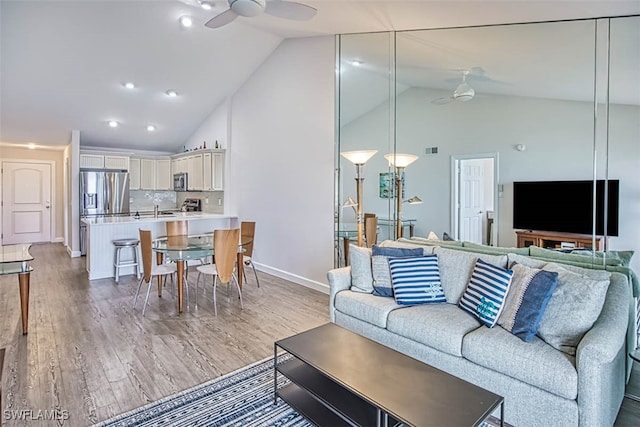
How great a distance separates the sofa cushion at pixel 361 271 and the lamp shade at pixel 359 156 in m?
1.43

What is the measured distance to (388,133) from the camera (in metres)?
4.26

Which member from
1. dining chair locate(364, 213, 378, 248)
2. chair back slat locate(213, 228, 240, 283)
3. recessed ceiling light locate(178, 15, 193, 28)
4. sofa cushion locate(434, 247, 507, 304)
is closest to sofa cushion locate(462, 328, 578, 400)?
sofa cushion locate(434, 247, 507, 304)

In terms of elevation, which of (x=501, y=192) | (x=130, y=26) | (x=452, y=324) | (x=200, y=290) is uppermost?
(x=130, y=26)

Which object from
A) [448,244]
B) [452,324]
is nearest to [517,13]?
[448,244]

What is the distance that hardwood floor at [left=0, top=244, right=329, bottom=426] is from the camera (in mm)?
2256

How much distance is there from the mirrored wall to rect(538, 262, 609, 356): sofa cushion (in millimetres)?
1200

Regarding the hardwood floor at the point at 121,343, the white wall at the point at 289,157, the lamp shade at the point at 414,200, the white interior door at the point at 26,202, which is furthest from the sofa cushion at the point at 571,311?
the white interior door at the point at 26,202

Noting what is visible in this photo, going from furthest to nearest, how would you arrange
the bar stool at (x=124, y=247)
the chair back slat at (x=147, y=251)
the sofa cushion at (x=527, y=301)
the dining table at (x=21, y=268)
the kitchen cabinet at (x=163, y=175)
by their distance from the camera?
the kitchen cabinet at (x=163, y=175) < the bar stool at (x=124, y=247) < the chair back slat at (x=147, y=251) < the dining table at (x=21, y=268) < the sofa cushion at (x=527, y=301)

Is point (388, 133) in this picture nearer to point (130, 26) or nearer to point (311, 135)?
point (311, 135)

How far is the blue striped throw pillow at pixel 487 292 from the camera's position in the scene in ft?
7.48

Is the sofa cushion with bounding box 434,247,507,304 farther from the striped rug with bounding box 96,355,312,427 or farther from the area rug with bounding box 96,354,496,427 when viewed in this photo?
the striped rug with bounding box 96,355,312,427

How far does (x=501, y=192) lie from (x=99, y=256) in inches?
218
